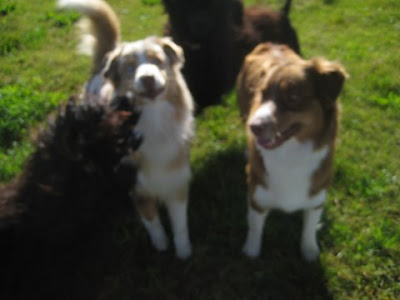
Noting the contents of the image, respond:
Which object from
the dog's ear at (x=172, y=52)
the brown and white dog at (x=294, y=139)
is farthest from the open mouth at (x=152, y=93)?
the brown and white dog at (x=294, y=139)

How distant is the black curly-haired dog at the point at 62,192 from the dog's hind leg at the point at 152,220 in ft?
2.31

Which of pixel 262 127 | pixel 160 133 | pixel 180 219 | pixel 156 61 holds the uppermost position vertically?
pixel 156 61

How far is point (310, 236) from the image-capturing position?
286 centimetres

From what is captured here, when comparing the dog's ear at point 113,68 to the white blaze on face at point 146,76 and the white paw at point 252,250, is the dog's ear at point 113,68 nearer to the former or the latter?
the white blaze on face at point 146,76

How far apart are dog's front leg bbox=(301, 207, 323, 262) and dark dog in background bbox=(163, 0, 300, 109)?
1578 millimetres

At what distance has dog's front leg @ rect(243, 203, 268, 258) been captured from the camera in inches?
110

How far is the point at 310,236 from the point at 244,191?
0.79m

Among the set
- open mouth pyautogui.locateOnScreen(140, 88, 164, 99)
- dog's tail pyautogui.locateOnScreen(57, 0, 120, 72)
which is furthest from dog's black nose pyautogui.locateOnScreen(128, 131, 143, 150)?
dog's tail pyautogui.locateOnScreen(57, 0, 120, 72)

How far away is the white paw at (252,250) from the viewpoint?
9.69 ft

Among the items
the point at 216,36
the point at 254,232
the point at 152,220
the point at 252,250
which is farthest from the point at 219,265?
the point at 216,36

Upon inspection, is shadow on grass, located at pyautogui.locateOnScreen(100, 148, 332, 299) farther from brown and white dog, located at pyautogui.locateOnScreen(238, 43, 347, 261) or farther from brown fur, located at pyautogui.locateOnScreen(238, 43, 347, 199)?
brown fur, located at pyautogui.locateOnScreen(238, 43, 347, 199)

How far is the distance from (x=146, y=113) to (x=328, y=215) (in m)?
1.80

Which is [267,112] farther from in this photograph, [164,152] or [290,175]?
[164,152]

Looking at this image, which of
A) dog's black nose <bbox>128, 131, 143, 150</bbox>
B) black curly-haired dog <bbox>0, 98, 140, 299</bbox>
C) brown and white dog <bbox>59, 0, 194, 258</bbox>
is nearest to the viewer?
black curly-haired dog <bbox>0, 98, 140, 299</bbox>
